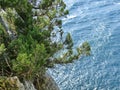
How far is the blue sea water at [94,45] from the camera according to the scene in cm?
3897

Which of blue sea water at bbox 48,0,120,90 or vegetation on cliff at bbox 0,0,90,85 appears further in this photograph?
blue sea water at bbox 48,0,120,90

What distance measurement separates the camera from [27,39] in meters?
18.3

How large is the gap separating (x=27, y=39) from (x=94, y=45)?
29.6 m

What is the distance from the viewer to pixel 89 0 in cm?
6550

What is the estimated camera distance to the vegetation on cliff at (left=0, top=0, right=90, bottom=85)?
17.0 meters

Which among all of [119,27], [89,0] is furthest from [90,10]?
[119,27]

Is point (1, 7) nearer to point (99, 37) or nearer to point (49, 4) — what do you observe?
point (49, 4)

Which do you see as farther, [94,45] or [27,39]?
[94,45]

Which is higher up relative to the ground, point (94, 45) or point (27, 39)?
point (27, 39)

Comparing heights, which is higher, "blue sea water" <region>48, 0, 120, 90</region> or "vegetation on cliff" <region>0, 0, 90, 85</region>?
"vegetation on cliff" <region>0, 0, 90, 85</region>

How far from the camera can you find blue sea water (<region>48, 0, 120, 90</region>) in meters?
39.0

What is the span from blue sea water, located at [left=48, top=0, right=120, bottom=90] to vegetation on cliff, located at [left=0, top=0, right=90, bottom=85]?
6558 mm

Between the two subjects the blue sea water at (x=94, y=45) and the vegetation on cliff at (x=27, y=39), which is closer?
the vegetation on cliff at (x=27, y=39)

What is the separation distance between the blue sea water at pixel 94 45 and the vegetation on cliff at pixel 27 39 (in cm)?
656
